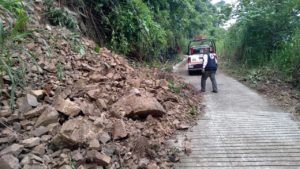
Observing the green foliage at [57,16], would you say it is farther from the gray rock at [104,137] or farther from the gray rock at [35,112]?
the gray rock at [104,137]

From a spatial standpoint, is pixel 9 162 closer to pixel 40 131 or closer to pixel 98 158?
pixel 40 131

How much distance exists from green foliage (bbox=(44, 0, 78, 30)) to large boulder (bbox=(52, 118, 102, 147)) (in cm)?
354

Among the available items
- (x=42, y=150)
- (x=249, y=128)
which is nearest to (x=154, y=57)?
(x=249, y=128)

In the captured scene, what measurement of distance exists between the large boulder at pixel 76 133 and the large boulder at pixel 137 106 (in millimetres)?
882

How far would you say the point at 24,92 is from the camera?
4.52m

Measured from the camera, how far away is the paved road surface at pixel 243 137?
470 cm

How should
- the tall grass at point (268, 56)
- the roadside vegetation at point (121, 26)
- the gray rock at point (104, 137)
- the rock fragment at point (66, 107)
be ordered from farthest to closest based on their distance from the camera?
the tall grass at point (268, 56) < the roadside vegetation at point (121, 26) < the rock fragment at point (66, 107) < the gray rock at point (104, 137)

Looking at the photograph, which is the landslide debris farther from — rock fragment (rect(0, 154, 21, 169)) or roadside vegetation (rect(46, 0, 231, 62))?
roadside vegetation (rect(46, 0, 231, 62))

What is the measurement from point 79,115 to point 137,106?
3.86ft

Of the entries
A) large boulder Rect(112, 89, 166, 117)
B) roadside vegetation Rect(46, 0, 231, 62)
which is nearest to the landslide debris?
large boulder Rect(112, 89, 166, 117)

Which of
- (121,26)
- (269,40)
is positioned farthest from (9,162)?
(269,40)

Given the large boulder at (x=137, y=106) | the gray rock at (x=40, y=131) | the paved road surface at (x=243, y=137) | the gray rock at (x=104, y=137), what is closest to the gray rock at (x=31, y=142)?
the gray rock at (x=40, y=131)

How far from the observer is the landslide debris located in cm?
384

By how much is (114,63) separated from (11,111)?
127 inches
